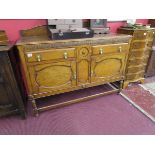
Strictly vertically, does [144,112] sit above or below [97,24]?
below

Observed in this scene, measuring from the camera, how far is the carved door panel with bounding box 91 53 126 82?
69.2 inches

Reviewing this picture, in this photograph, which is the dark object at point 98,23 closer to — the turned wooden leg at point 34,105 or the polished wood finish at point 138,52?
the polished wood finish at point 138,52

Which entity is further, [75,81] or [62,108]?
[62,108]

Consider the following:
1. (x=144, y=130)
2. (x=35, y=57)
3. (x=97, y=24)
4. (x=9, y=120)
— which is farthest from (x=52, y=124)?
(x=97, y=24)

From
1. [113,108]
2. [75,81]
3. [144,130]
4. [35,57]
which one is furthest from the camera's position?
[113,108]

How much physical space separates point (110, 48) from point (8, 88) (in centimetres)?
130

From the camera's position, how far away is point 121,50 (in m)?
1.81

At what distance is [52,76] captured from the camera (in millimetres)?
1613

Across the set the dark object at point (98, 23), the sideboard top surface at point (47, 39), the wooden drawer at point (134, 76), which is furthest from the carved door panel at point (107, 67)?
the dark object at point (98, 23)

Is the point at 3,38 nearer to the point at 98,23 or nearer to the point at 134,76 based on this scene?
the point at 98,23

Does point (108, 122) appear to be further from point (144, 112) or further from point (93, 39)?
point (93, 39)

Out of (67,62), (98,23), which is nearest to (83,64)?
(67,62)

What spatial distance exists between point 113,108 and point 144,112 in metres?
0.40

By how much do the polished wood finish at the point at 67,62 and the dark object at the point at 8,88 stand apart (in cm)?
12
